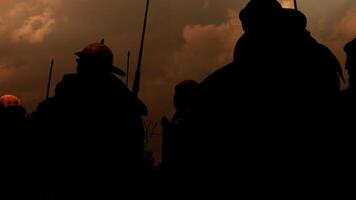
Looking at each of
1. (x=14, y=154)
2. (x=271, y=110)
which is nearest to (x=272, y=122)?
(x=271, y=110)

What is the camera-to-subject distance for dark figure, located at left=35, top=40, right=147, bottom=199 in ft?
15.6

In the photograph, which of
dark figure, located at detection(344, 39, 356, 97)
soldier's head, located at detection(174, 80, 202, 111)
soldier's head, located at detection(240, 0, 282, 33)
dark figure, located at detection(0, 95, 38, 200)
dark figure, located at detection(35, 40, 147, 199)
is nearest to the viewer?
soldier's head, located at detection(240, 0, 282, 33)

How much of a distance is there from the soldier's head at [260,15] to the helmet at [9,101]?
3.29 metres

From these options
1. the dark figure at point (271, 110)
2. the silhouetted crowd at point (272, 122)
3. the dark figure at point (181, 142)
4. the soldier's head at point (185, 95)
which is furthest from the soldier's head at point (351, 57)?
the soldier's head at point (185, 95)

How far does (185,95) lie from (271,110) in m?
2.35

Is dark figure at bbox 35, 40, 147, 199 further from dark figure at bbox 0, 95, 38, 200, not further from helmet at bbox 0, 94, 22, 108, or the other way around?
helmet at bbox 0, 94, 22, 108

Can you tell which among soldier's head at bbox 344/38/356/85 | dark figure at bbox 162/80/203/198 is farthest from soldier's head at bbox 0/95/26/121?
soldier's head at bbox 344/38/356/85

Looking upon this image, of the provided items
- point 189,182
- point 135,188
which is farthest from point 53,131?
point 189,182

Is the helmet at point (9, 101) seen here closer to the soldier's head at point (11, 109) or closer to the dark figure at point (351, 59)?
the soldier's head at point (11, 109)

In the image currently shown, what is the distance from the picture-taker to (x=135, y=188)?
4.96m

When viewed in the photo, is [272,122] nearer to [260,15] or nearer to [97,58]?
[260,15]

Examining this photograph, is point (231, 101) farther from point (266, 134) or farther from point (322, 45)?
point (322, 45)

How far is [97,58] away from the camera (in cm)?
486

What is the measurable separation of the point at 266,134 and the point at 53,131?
2.14 meters
